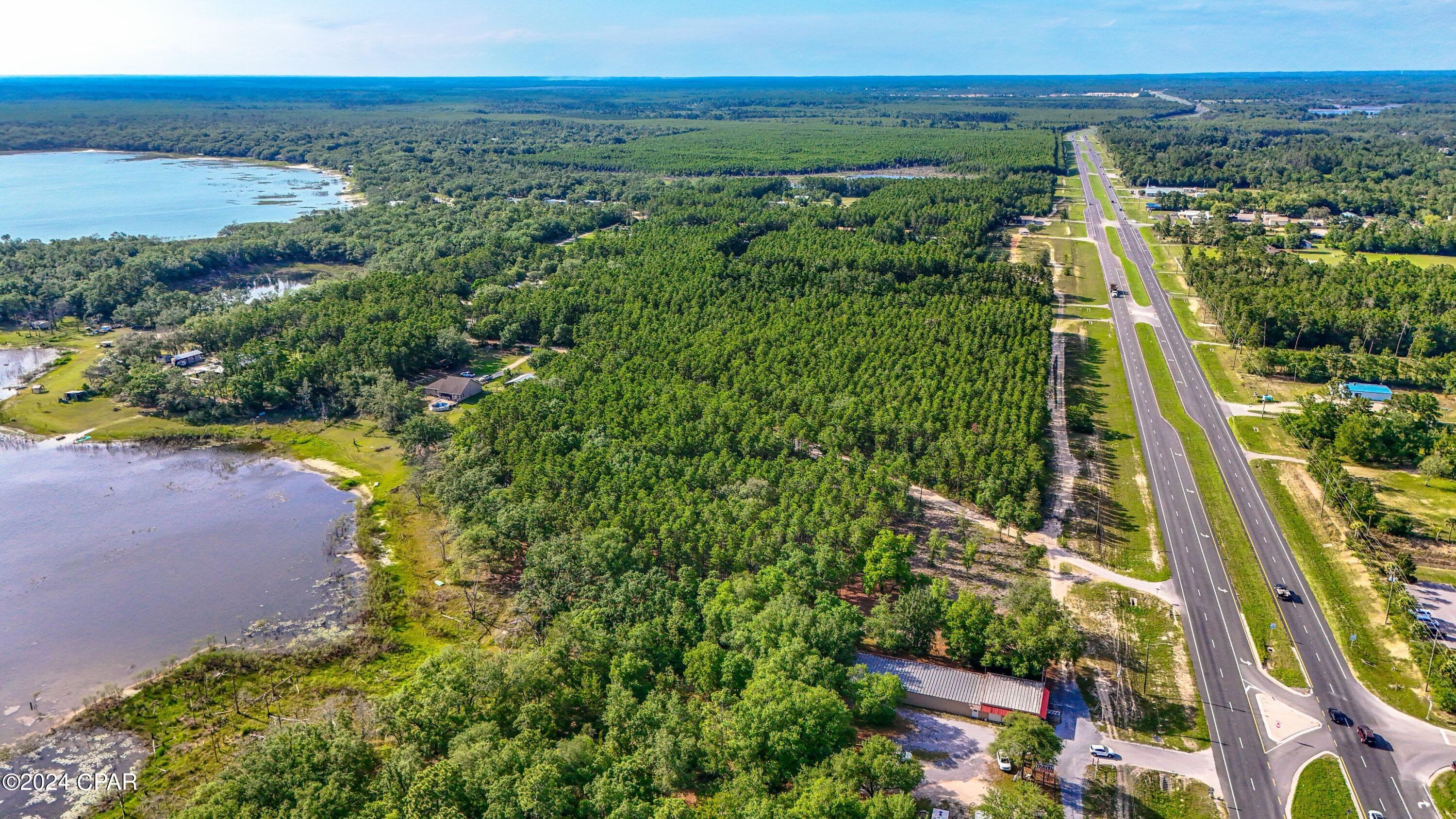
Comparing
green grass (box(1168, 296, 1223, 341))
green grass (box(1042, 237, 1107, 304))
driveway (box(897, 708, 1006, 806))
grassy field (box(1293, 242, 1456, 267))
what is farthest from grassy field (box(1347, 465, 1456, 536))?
grassy field (box(1293, 242, 1456, 267))

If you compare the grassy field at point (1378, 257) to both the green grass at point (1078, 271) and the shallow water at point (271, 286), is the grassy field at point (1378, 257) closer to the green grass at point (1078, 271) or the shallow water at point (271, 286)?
the green grass at point (1078, 271)

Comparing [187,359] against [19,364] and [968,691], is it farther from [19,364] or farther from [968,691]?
[968,691]

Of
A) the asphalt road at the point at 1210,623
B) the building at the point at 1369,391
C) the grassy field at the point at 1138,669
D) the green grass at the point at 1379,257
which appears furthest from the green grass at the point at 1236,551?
the green grass at the point at 1379,257

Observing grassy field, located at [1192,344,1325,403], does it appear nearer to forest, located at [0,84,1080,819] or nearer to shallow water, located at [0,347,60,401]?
forest, located at [0,84,1080,819]

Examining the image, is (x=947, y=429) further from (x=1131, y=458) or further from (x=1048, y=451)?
(x=1131, y=458)

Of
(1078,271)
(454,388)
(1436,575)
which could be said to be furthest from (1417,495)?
(454,388)

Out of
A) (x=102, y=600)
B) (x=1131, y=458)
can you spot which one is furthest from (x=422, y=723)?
(x=1131, y=458)

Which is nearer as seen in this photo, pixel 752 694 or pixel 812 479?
pixel 752 694

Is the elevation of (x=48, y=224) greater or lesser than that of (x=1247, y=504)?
greater
